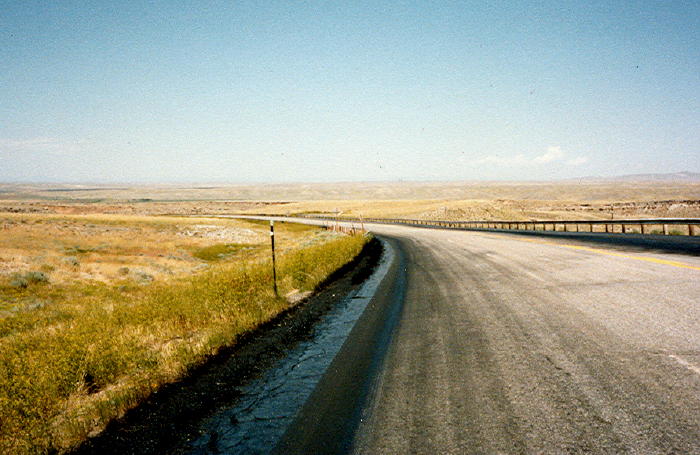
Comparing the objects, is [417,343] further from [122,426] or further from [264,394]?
[122,426]

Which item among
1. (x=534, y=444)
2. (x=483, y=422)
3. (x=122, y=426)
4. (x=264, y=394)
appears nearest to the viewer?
(x=534, y=444)

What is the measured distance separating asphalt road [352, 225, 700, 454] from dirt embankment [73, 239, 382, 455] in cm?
163

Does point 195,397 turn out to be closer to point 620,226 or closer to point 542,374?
point 542,374

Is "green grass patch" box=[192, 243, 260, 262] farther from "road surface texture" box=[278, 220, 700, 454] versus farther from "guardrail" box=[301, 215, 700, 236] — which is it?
"road surface texture" box=[278, 220, 700, 454]

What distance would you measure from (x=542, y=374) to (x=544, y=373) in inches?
1.6

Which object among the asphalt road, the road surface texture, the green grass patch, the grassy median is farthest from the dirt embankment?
the green grass patch

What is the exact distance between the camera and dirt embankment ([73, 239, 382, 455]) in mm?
3666

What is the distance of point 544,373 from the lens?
439 cm

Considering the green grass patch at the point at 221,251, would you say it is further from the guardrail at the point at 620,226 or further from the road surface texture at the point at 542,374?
the road surface texture at the point at 542,374

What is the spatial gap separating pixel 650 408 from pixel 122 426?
484cm

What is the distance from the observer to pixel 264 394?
4492 millimetres

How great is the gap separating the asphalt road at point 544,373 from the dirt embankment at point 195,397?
1.63 metres

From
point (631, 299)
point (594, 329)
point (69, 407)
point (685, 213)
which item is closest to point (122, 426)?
point (69, 407)

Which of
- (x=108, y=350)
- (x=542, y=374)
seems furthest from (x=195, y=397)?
(x=542, y=374)
